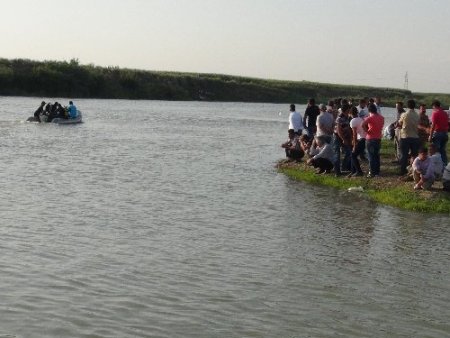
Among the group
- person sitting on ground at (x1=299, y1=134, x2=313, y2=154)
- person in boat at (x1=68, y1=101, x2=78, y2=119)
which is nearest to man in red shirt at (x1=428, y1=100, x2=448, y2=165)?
person sitting on ground at (x1=299, y1=134, x2=313, y2=154)

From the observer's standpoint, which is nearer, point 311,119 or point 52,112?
point 311,119

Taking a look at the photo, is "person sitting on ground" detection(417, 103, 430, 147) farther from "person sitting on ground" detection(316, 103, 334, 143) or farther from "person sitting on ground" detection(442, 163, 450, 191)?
"person sitting on ground" detection(442, 163, 450, 191)

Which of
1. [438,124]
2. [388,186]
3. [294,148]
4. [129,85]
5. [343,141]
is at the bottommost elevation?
[388,186]

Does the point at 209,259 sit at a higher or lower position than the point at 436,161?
lower

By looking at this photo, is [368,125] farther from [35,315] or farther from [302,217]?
[35,315]

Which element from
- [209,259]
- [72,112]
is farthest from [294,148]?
[72,112]

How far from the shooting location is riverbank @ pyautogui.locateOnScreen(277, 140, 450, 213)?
54.9ft

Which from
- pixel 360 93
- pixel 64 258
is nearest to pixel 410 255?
pixel 64 258

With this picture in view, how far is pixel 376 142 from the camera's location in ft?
63.2

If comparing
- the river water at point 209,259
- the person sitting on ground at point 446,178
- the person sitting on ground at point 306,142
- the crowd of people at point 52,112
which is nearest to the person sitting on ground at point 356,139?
the river water at point 209,259

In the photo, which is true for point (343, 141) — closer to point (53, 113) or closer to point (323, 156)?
point (323, 156)

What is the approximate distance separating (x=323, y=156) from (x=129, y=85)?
73.5 meters

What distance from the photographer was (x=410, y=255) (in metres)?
12.4

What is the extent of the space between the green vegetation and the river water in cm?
6357
